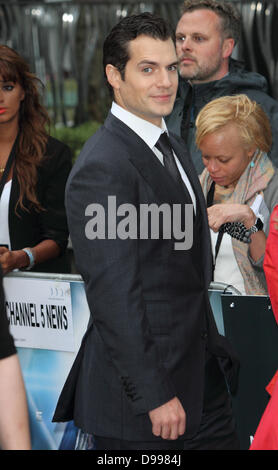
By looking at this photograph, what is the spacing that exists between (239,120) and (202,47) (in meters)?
0.91

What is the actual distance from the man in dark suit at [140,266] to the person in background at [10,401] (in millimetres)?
689

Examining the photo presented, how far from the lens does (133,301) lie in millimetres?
2682

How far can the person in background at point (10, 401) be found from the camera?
6.61 ft

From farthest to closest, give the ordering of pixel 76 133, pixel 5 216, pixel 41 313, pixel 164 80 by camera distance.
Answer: pixel 76 133 → pixel 5 216 → pixel 41 313 → pixel 164 80

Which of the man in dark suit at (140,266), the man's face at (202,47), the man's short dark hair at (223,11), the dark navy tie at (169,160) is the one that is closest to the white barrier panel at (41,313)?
the man in dark suit at (140,266)

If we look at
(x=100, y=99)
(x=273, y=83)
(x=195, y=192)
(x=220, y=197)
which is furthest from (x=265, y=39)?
(x=195, y=192)

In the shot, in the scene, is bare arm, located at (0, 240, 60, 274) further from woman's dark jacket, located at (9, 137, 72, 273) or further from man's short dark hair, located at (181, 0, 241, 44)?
man's short dark hair, located at (181, 0, 241, 44)

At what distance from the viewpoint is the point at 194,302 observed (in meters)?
2.90

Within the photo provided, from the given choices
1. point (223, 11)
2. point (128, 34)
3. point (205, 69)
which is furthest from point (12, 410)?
point (223, 11)

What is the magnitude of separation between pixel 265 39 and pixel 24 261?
400 cm

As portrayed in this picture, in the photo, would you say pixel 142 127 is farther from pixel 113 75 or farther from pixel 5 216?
pixel 5 216

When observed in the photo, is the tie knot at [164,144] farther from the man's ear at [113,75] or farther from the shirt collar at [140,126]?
the man's ear at [113,75]

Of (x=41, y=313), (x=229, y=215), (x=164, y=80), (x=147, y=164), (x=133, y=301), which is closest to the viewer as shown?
(x=133, y=301)

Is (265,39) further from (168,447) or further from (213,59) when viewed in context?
(168,447)
